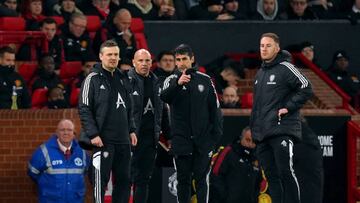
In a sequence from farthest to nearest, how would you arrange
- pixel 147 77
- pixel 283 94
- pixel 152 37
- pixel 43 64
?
pixel 152 37 → pixel 43 64 → pixel 147 77 → pixel 283 94

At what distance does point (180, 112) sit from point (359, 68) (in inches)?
373

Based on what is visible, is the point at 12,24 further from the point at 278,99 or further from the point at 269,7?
the point at 278,99

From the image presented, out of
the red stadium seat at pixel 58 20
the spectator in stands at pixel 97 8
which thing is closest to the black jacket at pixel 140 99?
the red stadium seat at pixel 58 20

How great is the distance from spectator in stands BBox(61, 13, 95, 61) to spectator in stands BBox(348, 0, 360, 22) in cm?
571

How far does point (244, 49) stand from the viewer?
24156 mm

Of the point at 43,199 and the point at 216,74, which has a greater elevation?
the point at 216,74

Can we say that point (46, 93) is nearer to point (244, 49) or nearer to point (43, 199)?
point (43, 199)

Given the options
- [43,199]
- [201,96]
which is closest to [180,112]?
[201,96]

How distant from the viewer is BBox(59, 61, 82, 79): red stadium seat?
20719 mm

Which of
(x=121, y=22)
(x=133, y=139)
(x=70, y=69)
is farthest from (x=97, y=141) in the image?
(x=121, y=22)

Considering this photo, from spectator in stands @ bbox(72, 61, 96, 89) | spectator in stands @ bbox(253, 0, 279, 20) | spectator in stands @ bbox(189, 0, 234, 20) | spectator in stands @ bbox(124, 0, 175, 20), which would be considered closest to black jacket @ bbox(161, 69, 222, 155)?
spectator in stands @ bbox(72, 61, 96, 89)

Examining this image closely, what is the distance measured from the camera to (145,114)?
16594 millimetres

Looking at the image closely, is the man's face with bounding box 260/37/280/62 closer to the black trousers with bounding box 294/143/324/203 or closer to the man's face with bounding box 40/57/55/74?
the black trousers with bounding box 294/143/324/203

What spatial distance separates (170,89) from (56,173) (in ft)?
8.78
